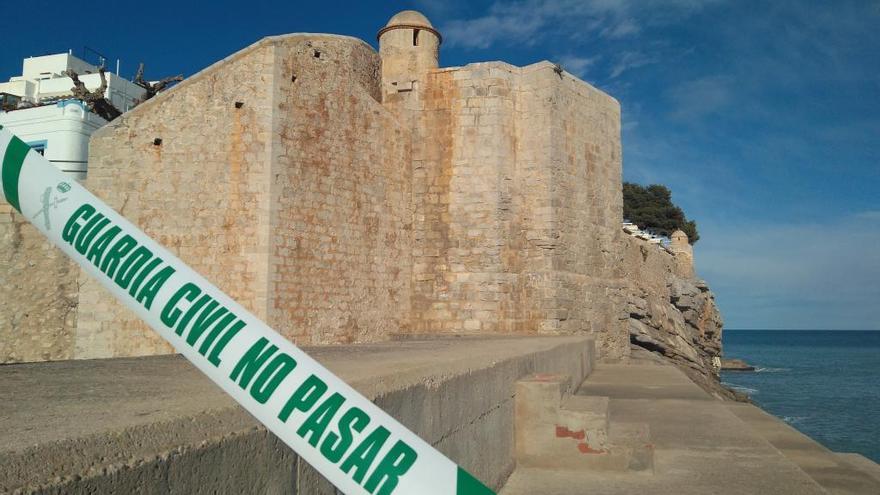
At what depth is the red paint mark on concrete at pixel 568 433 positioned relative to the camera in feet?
18.1

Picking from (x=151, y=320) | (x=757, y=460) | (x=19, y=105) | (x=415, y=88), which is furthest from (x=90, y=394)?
(x=19, y=105)

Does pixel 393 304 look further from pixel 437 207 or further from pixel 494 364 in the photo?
pixel 494 364

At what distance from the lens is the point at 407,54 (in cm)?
1480

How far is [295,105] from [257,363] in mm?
11193

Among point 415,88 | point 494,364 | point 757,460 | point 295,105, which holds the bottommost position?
point 757,460

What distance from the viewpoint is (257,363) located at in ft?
3.49

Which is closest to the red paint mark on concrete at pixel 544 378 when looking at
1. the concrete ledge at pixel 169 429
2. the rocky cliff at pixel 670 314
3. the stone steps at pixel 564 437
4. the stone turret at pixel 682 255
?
the stone steps at pixel 564 437

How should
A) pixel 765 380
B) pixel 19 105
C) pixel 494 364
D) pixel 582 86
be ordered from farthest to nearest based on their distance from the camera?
pixel 765 380 < pixel 19 105 < pixel 582 86 < pixel 494 364

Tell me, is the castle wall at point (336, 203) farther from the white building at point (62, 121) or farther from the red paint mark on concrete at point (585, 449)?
the white building at point (62, 121)

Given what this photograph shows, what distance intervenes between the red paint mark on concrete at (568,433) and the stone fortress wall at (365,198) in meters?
6.48

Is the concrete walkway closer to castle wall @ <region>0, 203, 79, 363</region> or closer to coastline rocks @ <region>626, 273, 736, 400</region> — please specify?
coastline rocks @ <region>626, 273, 736, 400</region>

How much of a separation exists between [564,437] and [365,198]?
830cm

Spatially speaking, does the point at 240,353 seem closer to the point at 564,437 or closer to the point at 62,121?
the point at 564,437

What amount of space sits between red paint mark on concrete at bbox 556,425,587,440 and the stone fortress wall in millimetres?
6476
